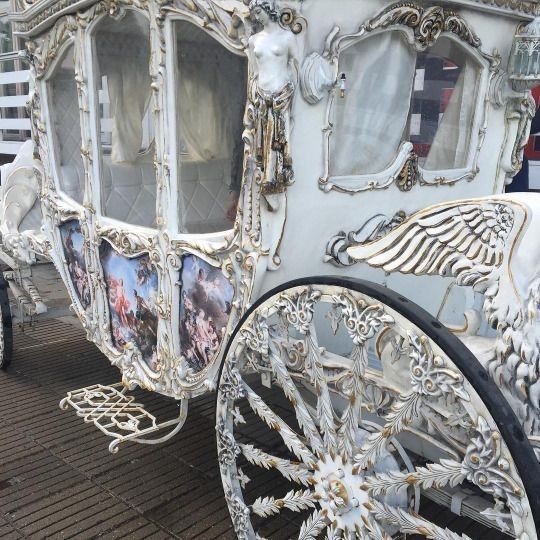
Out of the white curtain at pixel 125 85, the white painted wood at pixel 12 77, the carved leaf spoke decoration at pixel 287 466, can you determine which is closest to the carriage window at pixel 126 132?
the white curtain at pixel 125 85

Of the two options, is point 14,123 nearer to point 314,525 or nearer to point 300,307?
point 300,307

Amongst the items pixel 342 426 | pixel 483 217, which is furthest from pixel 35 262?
pixel 483 217

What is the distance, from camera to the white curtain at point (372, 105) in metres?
2.28

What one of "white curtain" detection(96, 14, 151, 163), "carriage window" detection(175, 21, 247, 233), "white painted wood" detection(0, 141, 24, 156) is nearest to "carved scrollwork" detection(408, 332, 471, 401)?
"carriage window" detection(175, 21, 247, 233)

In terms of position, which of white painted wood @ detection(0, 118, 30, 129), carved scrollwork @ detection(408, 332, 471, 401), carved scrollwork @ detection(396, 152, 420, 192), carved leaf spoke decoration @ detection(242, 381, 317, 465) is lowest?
carved leaf spoke decoration @ detection(242, 381, 317, 465)

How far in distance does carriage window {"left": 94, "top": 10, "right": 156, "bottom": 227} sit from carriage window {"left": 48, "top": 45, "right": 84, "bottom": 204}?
11.4 inches

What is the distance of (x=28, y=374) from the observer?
171 inches

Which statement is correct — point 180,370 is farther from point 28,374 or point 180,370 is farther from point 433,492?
point 28,374

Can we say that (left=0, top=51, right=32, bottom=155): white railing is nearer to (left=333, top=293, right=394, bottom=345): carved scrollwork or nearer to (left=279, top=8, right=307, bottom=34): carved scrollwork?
(left=279, top=8, right=307, bottom=34): carved scrollwork

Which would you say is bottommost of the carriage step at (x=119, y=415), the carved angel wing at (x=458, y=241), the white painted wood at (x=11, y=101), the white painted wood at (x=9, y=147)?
the carriage step at (x=119, y=415)

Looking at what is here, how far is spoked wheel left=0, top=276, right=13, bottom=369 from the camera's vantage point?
162 inches

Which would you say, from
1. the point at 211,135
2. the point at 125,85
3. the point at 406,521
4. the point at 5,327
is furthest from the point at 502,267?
the point at 5,327

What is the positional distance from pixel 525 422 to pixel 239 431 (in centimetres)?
207

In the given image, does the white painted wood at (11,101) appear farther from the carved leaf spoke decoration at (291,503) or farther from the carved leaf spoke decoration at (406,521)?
the carved leaf spoke decoration at (406,521)
